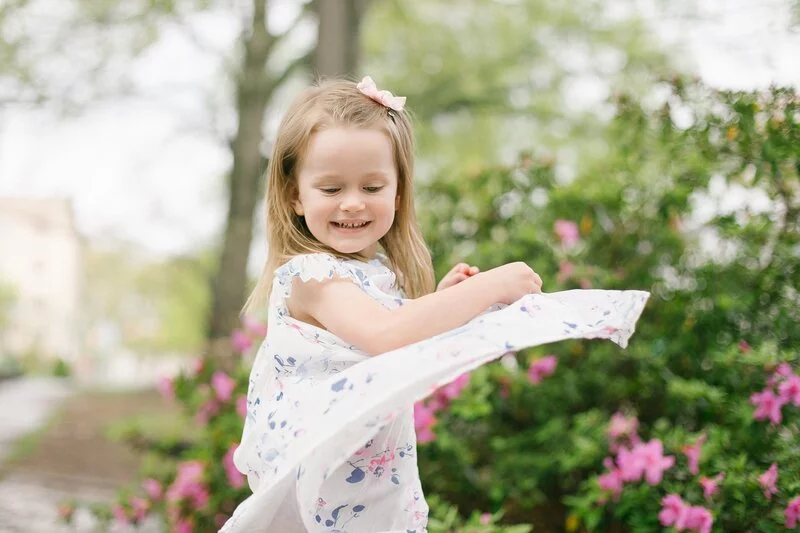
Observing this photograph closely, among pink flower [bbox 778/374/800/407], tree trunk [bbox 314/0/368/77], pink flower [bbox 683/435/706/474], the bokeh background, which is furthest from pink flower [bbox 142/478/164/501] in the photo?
tree trunk [bbox 314/0/368/77]

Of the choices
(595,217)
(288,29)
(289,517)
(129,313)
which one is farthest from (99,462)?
(129,313)

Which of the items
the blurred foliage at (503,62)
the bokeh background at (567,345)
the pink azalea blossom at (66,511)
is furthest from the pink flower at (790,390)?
the blurred foliage at (503,62)

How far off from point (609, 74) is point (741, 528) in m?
9.11

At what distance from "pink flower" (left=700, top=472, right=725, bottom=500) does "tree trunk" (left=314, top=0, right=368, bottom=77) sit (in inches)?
181

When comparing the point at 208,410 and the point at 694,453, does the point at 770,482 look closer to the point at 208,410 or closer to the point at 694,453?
the point at 694,453

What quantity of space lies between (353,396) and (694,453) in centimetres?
188

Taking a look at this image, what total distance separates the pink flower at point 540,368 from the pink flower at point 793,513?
138 centimetres

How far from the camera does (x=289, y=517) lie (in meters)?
1.76

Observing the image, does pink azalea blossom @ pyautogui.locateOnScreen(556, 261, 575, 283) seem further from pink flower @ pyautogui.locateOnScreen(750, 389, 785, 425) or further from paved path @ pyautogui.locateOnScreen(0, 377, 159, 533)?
paved path @ pyautogui.locateOnScreen(0, 377, 159, 533)

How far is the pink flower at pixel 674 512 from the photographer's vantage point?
276cm

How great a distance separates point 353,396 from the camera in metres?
1.50

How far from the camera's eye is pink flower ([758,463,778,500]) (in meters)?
2.59

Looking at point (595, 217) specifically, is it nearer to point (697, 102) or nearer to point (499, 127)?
point (697, 102)

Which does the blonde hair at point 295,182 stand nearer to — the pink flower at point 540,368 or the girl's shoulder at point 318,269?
the girl's shoulder at point 318,269
